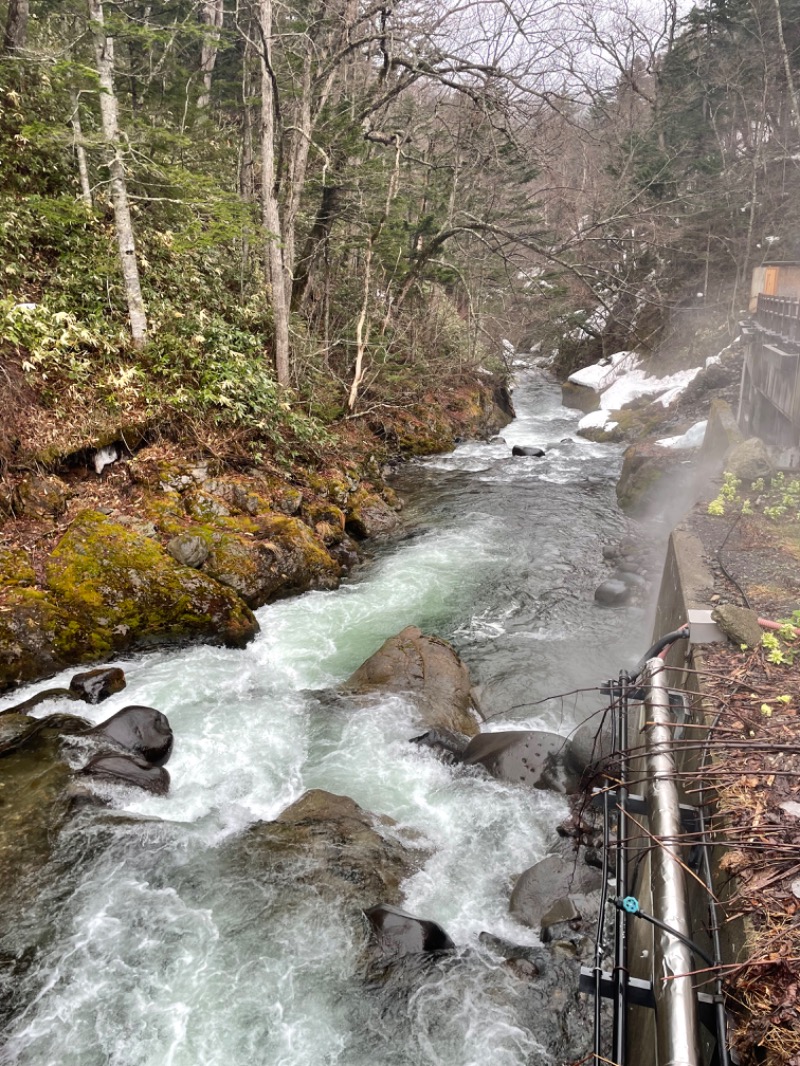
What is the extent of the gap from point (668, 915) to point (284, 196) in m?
18.1

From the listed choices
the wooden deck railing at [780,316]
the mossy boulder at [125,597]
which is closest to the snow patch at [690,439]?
the wooden deck railing at [780,316]

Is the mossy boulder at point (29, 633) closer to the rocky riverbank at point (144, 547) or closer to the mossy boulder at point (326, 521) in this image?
A: the rocky riverbank at point (144, 547)

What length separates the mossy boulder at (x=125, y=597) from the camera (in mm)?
8602

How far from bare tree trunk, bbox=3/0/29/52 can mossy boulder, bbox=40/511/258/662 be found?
10564mm

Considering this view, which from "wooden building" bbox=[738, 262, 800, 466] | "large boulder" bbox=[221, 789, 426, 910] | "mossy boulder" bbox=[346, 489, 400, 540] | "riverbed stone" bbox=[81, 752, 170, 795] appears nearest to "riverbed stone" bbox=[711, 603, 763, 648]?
"large boulder" bbox=[221, 789, 426, 910]

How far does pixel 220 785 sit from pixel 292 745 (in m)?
1.04

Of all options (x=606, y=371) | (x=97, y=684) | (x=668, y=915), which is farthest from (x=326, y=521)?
(x=606, y=371)

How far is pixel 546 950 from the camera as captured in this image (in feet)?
17.1

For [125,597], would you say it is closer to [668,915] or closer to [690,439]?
[668,915]

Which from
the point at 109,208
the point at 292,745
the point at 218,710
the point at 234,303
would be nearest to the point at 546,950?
the point at 292,745

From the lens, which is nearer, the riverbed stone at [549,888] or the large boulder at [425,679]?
the riverbed stone at [549,888]

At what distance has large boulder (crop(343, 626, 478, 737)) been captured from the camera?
327 inches

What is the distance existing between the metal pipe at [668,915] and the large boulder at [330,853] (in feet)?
9.46

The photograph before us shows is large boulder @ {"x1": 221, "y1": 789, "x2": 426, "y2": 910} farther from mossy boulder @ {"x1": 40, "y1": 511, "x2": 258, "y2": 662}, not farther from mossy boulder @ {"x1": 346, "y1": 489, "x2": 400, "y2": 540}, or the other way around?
mossy boulder @ {"x1": 346, "y1": 489, "x2": 400, "y2": 540}
